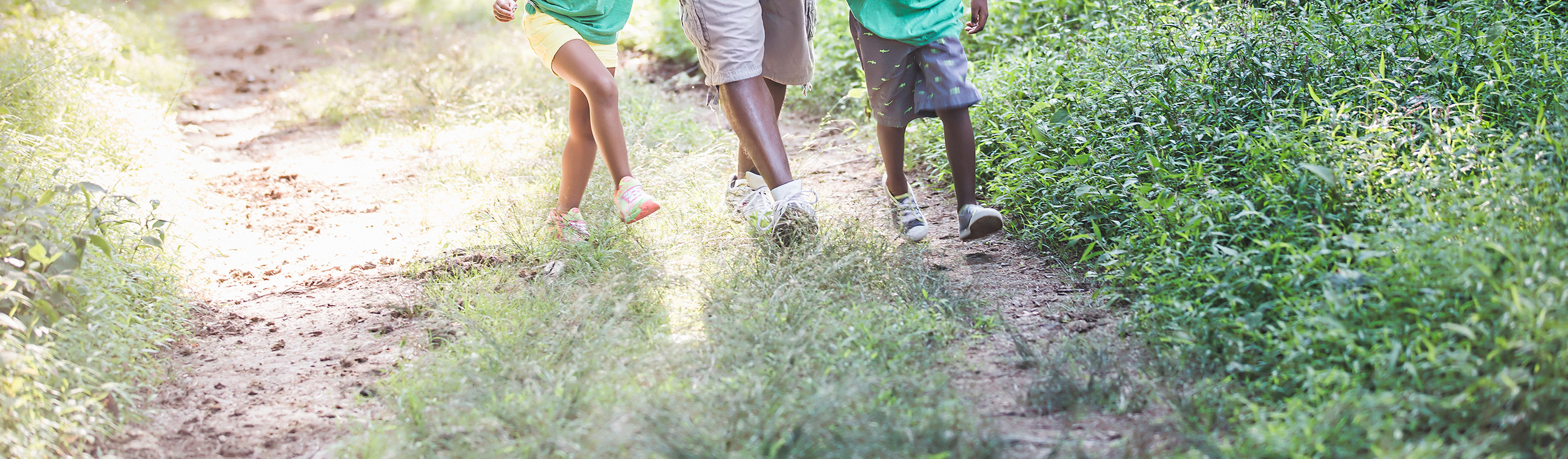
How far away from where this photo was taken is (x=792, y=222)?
288cm

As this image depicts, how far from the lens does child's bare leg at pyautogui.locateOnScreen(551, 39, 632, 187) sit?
3.04 metres

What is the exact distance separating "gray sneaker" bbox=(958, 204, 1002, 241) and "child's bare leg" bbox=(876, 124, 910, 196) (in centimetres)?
29

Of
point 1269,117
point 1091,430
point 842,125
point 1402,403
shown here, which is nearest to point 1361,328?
point 1402,403

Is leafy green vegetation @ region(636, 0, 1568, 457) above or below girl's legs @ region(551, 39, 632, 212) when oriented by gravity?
below

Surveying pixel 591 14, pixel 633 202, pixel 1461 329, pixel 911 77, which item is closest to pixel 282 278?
pixel 633 202

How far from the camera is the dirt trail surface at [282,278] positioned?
2.36 metres

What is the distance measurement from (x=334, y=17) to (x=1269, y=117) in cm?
1079

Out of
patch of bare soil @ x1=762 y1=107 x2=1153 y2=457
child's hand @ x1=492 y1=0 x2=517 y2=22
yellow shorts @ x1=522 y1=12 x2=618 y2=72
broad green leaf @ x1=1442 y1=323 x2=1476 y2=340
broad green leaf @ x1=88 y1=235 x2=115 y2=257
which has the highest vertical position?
child's hand @ x1=492 y1=0 x2=517 y2=22

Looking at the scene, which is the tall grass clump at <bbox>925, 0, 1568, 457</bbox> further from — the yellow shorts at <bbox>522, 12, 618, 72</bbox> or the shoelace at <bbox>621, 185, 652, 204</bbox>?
the yellow shorts at <bbox>522, 12, 618, 72</bbox>

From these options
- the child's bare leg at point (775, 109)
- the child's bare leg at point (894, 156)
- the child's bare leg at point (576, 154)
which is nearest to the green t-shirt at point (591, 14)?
the child's bare leg at point (576, 154)

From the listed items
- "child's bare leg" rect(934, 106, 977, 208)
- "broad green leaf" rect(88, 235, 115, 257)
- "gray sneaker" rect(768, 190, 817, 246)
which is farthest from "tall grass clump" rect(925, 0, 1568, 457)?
"broad green leaf" rect(88, 235, 115, 257)

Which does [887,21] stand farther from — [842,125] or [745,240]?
[842,125]

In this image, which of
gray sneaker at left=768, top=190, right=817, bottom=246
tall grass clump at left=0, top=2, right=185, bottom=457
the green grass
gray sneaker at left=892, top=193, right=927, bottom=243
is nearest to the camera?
the green grass

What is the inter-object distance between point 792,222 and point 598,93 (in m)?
0.77
